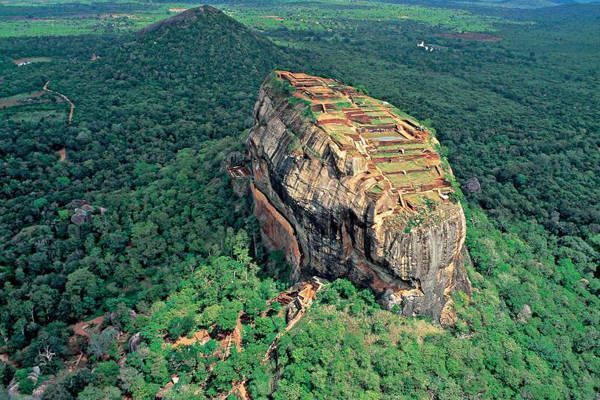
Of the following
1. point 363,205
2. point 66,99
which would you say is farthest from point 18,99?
point 363,205

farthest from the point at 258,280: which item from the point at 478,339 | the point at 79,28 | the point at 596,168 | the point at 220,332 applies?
the point at 79,28

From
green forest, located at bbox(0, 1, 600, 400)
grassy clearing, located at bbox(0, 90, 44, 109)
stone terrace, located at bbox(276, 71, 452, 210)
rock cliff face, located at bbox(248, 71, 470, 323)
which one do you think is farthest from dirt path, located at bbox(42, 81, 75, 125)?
rock cliff face, located at bbox(248, 71, 470, 323)

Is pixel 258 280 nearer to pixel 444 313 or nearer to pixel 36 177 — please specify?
pixel 444 313

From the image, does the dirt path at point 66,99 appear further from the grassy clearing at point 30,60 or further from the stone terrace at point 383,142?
the stone terrace at point 383,142

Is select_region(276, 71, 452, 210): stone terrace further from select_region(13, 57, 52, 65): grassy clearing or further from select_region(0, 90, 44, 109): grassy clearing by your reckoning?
select_region(13, 57, 52, 65): grassy clearing

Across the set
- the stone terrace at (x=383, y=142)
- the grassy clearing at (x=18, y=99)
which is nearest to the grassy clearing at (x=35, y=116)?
the grassy clearing at (x=18, y=99)

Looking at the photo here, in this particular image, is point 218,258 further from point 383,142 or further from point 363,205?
point 383,142

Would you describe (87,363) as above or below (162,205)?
below
